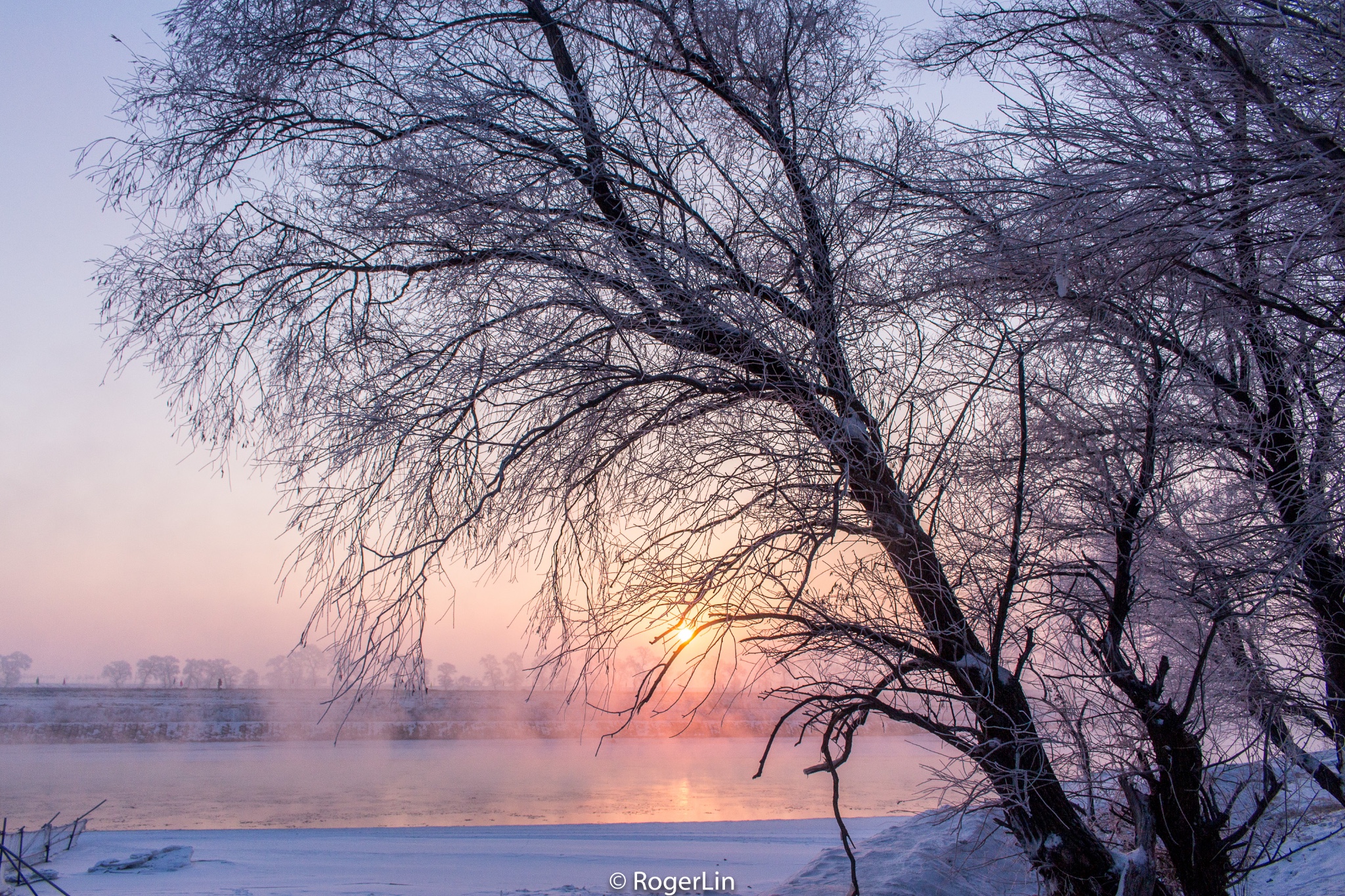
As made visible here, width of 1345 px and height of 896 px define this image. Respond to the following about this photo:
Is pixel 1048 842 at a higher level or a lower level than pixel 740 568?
lower

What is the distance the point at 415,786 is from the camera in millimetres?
18062

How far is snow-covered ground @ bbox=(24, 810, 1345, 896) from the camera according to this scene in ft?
16.3

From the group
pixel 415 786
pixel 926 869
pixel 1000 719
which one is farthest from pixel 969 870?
pixel 415 786

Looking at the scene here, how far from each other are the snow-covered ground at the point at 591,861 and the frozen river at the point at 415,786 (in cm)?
102

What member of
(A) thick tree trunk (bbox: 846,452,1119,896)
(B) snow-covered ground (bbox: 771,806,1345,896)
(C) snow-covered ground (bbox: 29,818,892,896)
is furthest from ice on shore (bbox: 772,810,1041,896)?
(A) thick tree trunk (bbox: 846,452,1119,896)

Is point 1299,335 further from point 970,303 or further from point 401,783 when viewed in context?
point 401,783

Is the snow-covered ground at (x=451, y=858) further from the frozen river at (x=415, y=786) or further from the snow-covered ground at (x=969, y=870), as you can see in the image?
the frozen river at (x=415, y=786)

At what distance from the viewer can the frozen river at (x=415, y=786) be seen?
13031 millimetres

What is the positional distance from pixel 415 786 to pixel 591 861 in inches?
451

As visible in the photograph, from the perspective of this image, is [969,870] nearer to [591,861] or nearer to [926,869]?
[926,869]

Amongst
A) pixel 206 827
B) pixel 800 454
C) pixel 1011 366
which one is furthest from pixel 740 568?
pixel 206 827

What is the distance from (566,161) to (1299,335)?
3.17 m

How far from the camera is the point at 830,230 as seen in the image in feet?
11.3

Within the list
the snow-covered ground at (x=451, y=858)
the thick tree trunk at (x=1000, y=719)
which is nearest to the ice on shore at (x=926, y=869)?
the snow-covered ground at (x=451, y=858)
